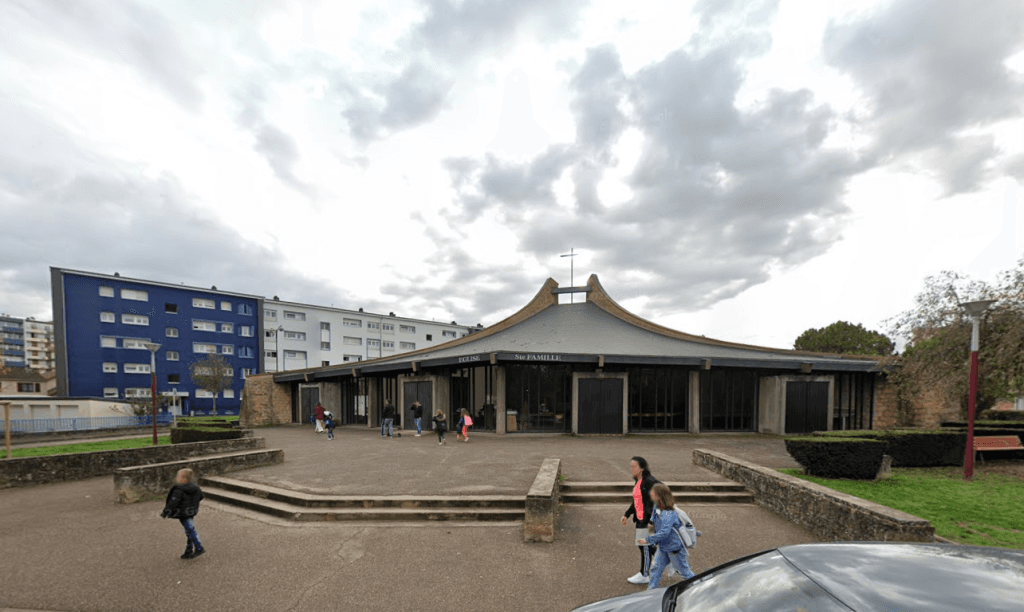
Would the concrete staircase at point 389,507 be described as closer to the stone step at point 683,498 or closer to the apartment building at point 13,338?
the stone step at point 683,498

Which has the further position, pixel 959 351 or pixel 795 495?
pixel 959 351

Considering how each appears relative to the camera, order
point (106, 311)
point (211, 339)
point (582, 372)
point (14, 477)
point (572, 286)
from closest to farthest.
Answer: point (14, 477), point (582, 372), point (572, 286), point (106, 311), point (211, 339)

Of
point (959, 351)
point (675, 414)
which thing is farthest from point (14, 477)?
point (959, 351)

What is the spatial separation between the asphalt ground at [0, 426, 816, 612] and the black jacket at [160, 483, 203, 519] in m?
0.69

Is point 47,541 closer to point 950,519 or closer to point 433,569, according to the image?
point 433,569

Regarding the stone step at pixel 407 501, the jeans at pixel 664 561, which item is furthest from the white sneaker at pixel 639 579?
the stone step at pixel 407 501

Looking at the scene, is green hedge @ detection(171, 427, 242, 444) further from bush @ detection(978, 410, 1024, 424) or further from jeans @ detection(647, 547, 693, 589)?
bush @ detection(978, 410, 1024, 424)

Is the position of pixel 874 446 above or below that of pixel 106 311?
below

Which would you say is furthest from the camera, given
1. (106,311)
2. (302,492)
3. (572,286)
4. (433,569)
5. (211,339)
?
(211,339)

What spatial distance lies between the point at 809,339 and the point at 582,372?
42189 millimetres

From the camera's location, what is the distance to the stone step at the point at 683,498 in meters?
8.48

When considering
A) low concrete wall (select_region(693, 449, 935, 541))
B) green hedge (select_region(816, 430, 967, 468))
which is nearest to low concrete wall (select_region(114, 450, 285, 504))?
low concrete wall (select_region(693, 449, 935, 541))

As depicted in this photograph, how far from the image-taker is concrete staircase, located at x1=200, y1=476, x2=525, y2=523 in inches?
296

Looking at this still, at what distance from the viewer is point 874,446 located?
8828mm
